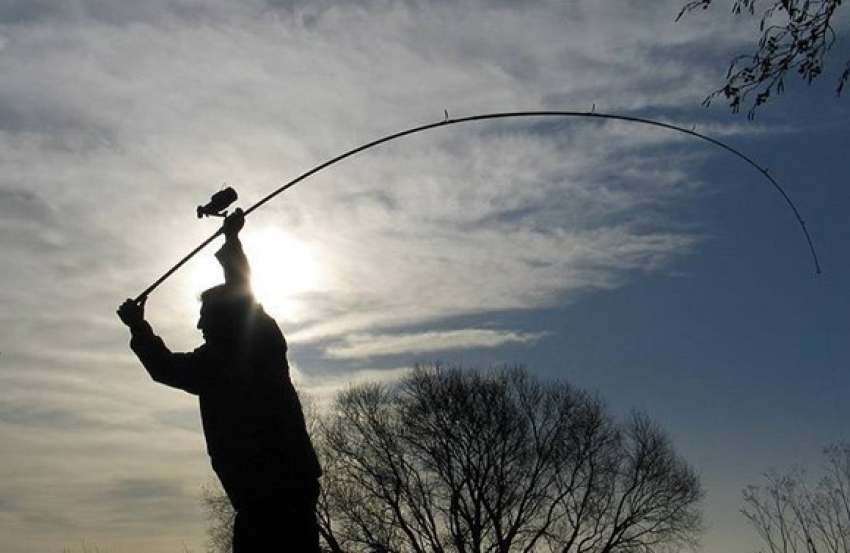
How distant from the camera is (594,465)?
42.0m

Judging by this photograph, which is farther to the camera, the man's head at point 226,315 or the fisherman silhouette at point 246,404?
the man's head at point 226,315

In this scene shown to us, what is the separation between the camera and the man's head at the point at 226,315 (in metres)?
7.30

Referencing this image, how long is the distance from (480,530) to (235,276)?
3535 cm

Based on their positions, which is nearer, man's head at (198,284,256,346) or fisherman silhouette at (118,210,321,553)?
fisherman silhouette at (118,210,321,553)

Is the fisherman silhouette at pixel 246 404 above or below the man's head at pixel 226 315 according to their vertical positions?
below

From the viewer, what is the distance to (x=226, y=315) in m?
7.32

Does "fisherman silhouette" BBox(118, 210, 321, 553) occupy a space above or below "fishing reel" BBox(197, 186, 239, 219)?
below

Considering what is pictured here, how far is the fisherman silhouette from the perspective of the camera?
6.81 m

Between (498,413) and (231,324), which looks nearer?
(231,324)

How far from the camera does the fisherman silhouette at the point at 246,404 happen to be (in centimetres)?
681

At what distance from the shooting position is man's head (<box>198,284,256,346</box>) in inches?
287

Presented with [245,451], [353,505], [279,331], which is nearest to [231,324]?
[279,331]

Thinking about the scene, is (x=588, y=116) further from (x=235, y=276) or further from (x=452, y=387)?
(x=452, y=387)

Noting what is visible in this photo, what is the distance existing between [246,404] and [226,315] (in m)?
0.64
